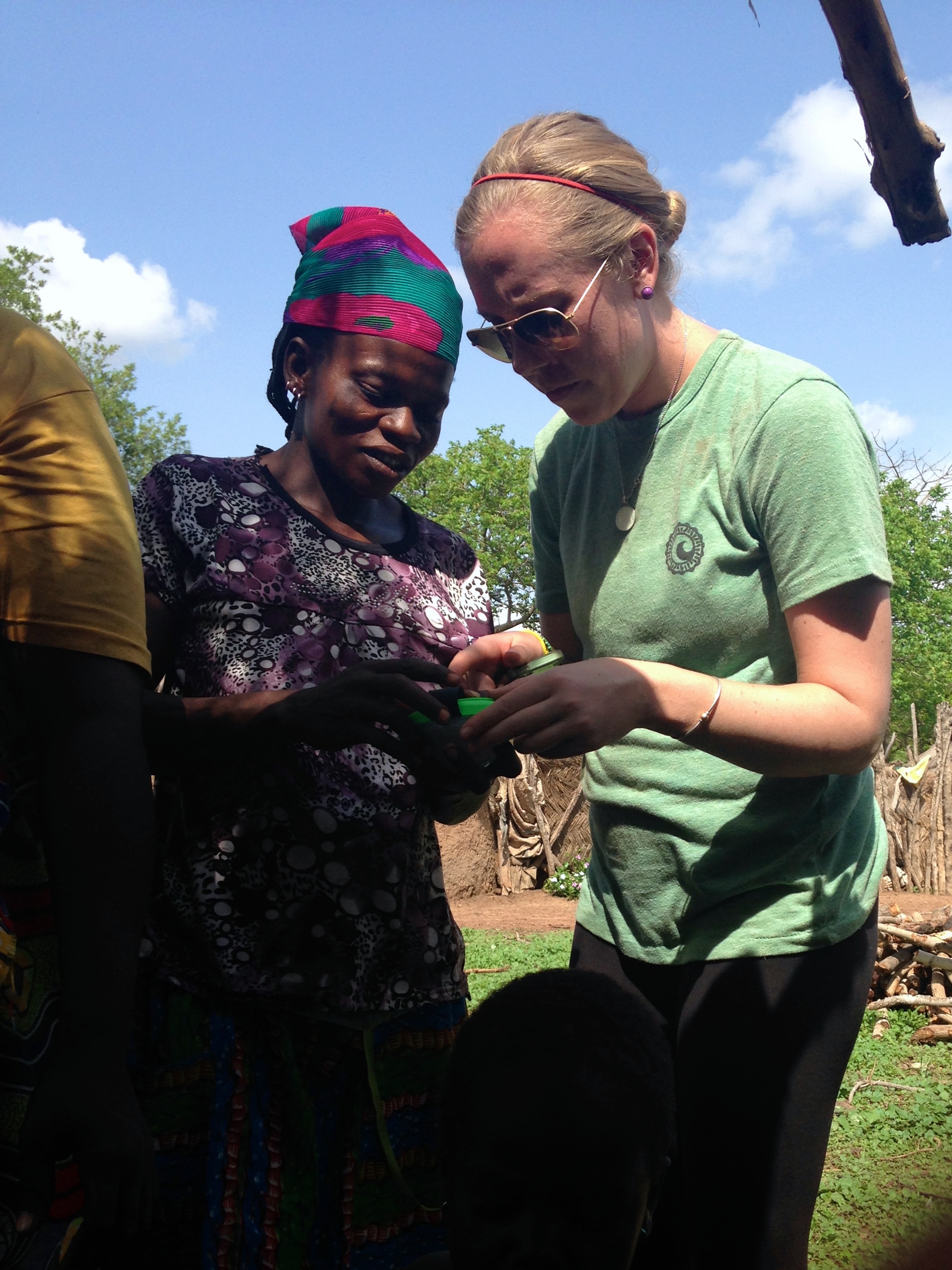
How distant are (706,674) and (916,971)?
6.19 m

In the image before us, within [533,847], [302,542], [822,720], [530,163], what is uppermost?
[530,163]

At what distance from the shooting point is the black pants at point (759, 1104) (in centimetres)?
189

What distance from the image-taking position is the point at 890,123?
8.03 ft

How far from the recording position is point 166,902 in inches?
79.5

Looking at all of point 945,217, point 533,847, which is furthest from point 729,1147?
point 533,847

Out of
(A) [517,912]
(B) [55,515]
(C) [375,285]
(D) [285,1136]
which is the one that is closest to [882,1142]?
(D) [285,1136]

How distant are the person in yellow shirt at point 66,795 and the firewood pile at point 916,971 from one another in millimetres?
6252

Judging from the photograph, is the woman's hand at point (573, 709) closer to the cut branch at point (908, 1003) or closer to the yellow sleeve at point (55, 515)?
the yellow sleeve at point (55, 515)

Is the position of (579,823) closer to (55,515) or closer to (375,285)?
(375,285)

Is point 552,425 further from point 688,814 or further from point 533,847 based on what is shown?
point 533,847

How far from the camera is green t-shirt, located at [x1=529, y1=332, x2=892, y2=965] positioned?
6.12 feet

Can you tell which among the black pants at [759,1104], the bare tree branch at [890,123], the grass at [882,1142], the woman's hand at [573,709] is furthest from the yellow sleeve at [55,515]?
the grass at [882,1142]

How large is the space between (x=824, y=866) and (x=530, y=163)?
141 cm

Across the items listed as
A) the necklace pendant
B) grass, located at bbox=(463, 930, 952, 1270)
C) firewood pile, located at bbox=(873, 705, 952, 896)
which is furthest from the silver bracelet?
firewood pile, located at bbox=(873, 705, 952, 896)
